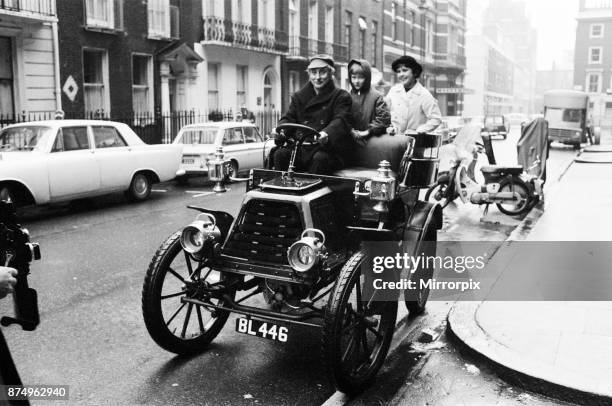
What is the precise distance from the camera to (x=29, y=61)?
17.9 meters

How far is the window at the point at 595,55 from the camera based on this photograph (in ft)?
266

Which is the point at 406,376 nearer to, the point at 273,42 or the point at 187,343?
the point at 187,343

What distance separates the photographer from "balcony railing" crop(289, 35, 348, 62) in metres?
31.2

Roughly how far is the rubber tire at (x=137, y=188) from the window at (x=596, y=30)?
8270 centimetres

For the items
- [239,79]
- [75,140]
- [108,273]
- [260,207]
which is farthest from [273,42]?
[260,207]

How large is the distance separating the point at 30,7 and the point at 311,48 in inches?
681

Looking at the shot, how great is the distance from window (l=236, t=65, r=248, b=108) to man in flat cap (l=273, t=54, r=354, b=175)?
22.1 m

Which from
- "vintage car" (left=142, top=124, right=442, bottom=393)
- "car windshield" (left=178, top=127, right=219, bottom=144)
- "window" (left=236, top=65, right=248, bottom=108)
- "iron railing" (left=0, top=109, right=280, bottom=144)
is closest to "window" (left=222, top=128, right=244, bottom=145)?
"car windshield" (left=178, top=127, right=219, bottom=144)

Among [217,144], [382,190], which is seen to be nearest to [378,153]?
[382,190]

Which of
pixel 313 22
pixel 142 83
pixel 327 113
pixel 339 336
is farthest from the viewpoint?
pixel 313 22

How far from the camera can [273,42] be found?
28797 mm

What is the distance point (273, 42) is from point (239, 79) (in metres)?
2.63

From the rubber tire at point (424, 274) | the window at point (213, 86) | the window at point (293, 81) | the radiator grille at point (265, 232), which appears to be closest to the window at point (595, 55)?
the window at point (293, 81)

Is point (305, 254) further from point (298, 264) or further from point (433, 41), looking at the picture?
point (433, 41)
